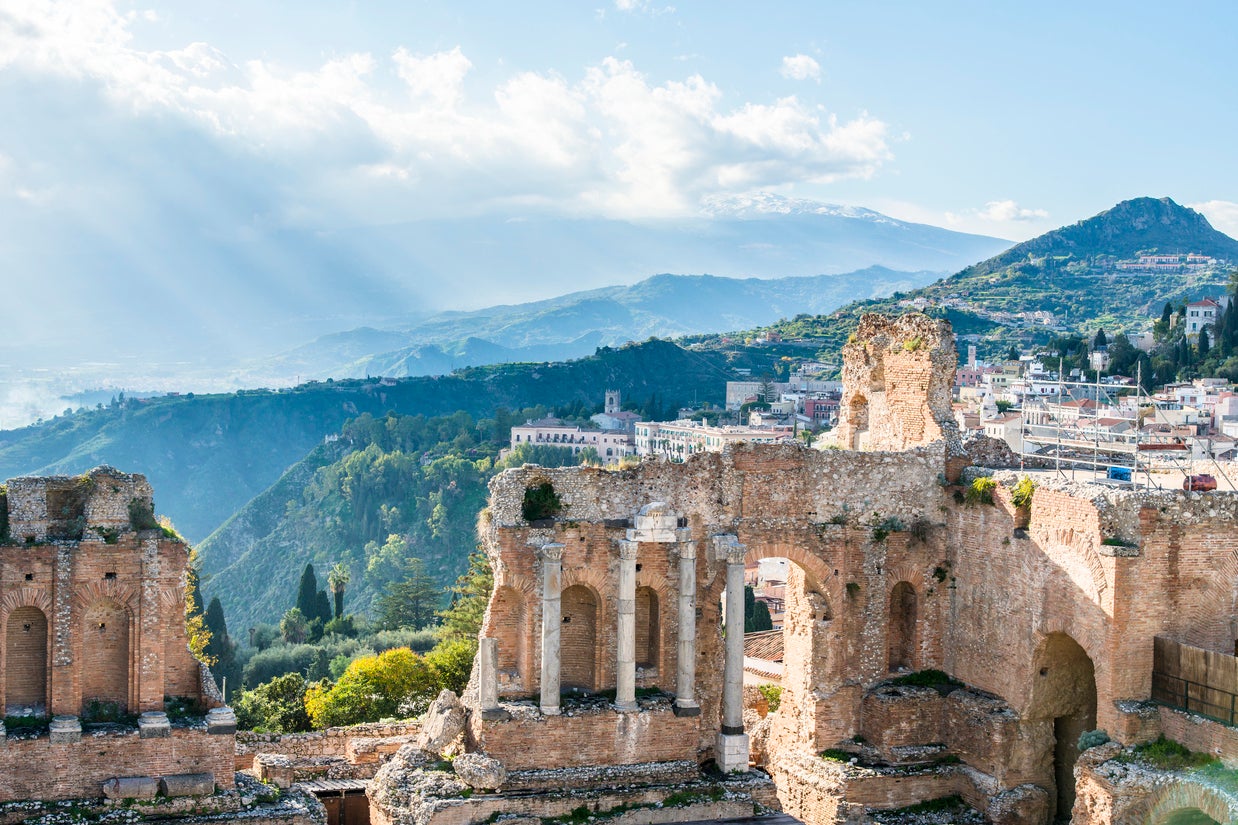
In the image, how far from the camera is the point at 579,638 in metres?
25.3

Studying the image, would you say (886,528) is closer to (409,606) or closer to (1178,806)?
(1178,806)

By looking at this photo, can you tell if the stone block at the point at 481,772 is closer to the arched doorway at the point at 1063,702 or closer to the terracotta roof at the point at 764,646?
the arched doorway at the point at 1063,702

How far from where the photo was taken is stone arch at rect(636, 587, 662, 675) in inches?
1008

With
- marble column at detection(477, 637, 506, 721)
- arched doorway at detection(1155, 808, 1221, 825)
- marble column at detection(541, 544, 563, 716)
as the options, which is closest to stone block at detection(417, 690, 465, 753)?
marble column at detection(477, 637, 506, 721)

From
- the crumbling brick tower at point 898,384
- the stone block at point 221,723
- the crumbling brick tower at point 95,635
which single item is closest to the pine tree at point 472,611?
the crumbling brick tower at point 898,384

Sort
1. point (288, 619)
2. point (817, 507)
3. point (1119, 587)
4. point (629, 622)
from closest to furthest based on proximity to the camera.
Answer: point (1119, 587)
point (629, 622)
point (817, 507)
point (288, 619)

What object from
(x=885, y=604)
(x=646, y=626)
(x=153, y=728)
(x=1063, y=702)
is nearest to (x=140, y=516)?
(x=153, y=728)

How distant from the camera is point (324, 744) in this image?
28344 millimetres

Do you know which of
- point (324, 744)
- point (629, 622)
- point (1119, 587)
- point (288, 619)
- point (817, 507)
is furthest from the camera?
point (288, 619)

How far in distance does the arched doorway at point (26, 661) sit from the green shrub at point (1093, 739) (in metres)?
16.8

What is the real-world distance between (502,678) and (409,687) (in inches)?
439

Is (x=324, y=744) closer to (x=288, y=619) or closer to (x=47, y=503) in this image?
(x=47, y=503)

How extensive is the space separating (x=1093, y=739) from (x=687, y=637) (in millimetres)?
6930

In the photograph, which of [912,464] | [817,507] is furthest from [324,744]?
[912,464]
